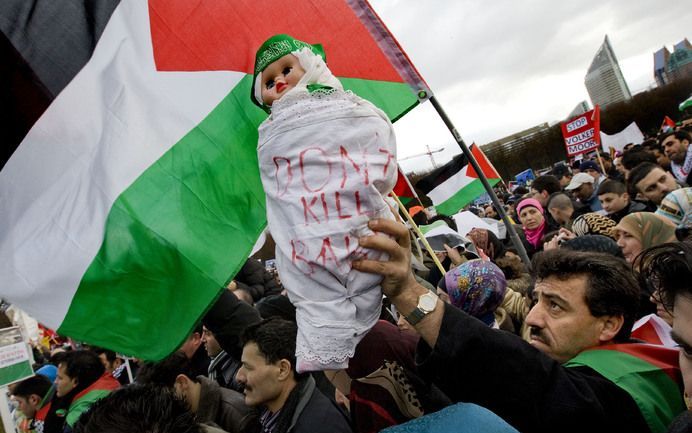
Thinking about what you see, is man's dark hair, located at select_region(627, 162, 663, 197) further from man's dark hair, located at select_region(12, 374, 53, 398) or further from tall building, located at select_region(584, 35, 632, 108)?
tall building, located at select_region(584, 35, 632, 108)

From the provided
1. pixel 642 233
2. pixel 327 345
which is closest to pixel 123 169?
pixel 327 345

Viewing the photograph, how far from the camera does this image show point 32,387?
574cm

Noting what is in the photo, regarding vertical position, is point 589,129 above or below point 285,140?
below

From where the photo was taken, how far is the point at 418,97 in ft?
8.25

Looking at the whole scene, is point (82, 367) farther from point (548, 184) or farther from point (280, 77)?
point (548, 184)

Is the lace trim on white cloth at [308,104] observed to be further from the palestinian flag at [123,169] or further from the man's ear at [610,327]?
the man's ear at [610,327]

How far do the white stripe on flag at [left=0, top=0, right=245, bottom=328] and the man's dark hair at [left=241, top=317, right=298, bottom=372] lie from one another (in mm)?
943

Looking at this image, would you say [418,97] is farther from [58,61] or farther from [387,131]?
[58,61]

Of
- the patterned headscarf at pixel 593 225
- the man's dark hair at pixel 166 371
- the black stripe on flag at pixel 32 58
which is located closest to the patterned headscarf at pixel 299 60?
the black stripe on flag at pixel 32 58

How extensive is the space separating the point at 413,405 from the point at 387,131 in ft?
3.22

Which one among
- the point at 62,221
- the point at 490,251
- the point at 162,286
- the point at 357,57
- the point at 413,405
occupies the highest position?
the point at 62,221

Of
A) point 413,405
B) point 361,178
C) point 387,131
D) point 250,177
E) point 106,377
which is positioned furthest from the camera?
point 106,377

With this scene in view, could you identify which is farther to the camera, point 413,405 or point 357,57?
point 357,57

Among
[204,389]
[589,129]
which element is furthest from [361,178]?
[589,129]
